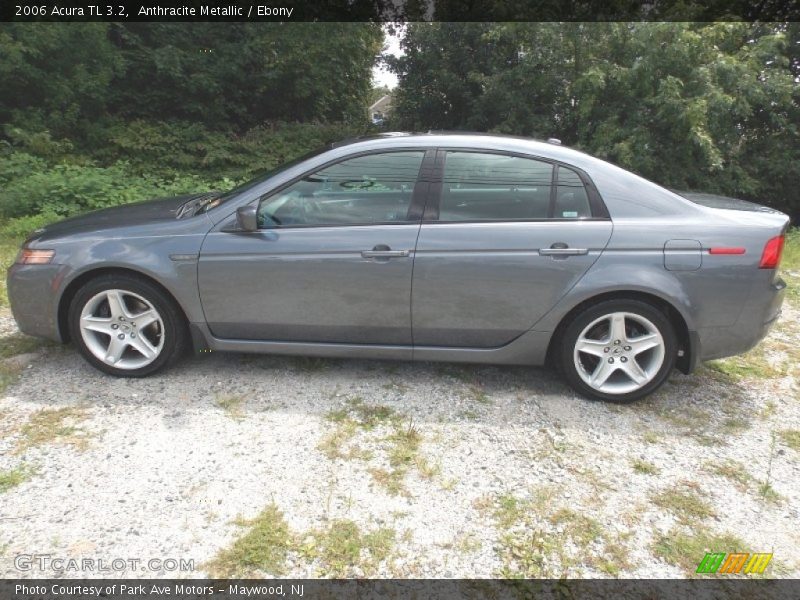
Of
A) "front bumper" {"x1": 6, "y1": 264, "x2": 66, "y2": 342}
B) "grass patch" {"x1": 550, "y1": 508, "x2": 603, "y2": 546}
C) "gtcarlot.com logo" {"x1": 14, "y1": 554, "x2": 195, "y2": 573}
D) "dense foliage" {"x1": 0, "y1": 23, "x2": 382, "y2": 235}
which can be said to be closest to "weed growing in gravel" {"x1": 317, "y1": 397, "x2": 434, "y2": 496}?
"grass patch" {"x1": 550, "y1": 508, "x2": 603, "y2": 546}

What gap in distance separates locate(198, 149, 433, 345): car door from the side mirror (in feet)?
0.25

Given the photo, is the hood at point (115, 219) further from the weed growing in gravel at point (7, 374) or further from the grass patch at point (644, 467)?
the grass patch at point (644, 467)

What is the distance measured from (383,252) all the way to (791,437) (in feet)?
8.19

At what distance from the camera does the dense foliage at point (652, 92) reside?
7.68 m

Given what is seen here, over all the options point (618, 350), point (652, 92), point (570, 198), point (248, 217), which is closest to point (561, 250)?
point (570, 198)

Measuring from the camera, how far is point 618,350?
3174 millimetres

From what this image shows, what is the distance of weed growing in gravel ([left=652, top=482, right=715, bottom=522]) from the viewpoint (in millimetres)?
2391

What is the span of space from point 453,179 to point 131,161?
27.3 feet

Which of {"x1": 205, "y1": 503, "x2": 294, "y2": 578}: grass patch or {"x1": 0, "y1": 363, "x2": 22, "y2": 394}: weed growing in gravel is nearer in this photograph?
{"x1": 205, "y1": 503, "x2": 294, "y2": 578}: grass patch

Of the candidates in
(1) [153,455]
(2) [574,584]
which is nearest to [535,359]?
(2) [574,584]

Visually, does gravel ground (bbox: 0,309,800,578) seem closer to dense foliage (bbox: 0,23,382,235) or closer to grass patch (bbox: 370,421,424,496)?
grass patch (bbox: 370,421,424,496)

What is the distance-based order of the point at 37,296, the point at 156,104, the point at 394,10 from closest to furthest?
the point at 37,296 → the point at 156,104 → the point at 394,10

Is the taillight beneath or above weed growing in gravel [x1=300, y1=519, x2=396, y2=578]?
above

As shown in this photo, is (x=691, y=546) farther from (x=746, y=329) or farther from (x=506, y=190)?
(x=506, y=190)
